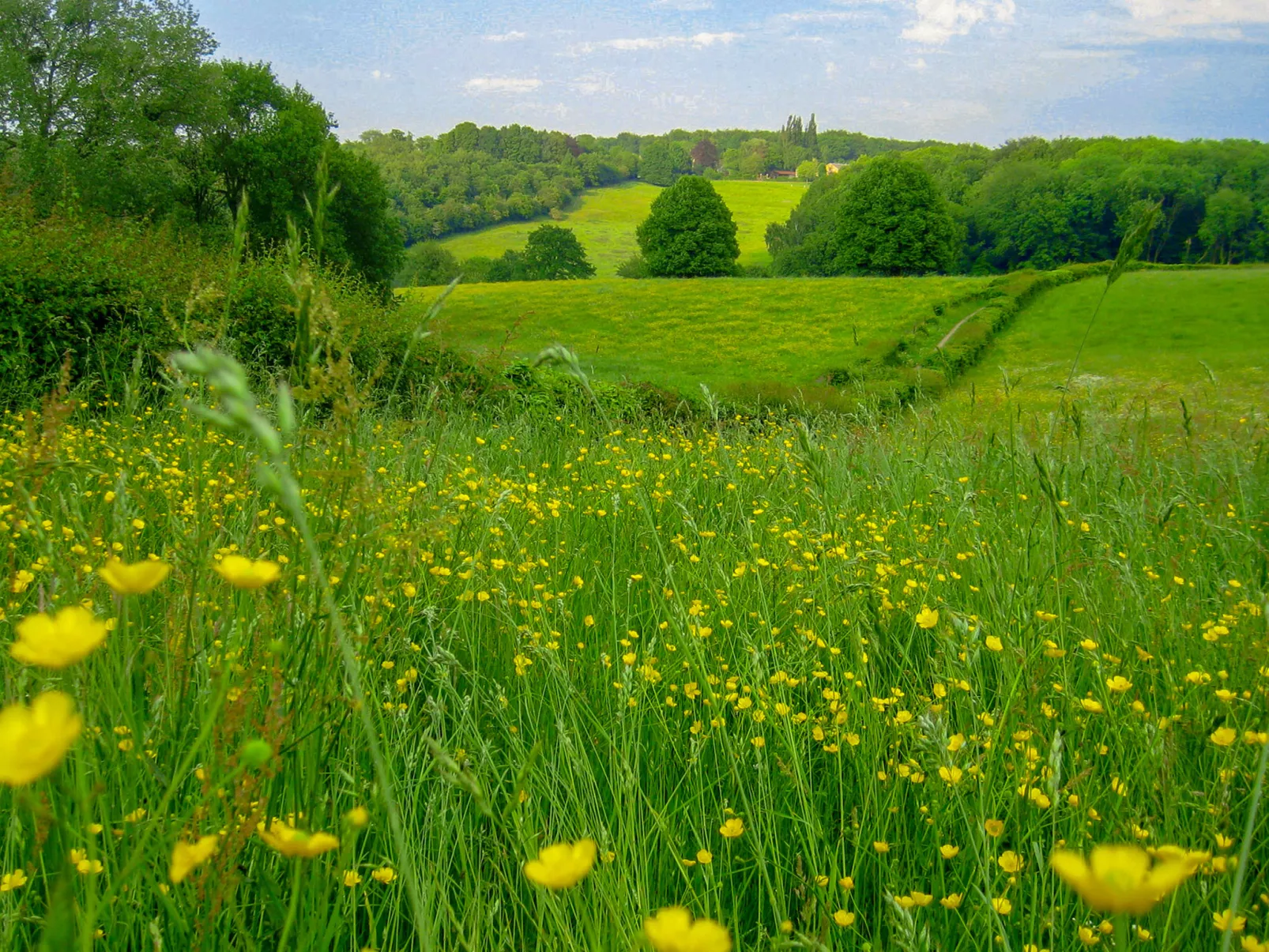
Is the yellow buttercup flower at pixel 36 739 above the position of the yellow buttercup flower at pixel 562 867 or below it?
above

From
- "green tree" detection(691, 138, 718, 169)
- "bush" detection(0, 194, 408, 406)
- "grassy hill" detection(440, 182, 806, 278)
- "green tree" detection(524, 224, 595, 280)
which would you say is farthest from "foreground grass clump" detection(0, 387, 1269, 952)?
"green tree" detection(691, 138, 718, 169)

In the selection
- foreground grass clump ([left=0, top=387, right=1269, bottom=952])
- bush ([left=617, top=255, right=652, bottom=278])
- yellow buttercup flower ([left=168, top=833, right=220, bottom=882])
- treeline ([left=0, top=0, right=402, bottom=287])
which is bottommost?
foreground grass clump ([left=0, top=387, right=1269, bottom=952])

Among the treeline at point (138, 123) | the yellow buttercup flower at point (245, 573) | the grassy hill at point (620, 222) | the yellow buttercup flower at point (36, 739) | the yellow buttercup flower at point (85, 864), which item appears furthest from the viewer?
the grassy hill at point (620, 222)

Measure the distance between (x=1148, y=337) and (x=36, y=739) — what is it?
32.1 meters

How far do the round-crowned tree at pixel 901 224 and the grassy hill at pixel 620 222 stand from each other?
12139mm

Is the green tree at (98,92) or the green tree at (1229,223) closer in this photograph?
the green tree at (98,92)

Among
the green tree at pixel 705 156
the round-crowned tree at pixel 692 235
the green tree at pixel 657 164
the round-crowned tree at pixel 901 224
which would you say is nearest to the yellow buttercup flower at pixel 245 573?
the round-crowned tree at pixel 901 224

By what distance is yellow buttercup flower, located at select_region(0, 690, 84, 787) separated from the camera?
0.45 metres

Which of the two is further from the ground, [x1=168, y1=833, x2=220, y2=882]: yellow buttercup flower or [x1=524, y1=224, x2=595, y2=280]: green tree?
[x1=524, y1=224, x2=595, y2=280]: green tree

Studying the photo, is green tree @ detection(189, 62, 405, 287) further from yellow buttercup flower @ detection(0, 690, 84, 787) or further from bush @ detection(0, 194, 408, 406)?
yellow buttercup flower @ detection(0, 690, 84, 787)

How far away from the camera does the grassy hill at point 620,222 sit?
6469 cm

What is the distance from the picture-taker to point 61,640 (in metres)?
0.58

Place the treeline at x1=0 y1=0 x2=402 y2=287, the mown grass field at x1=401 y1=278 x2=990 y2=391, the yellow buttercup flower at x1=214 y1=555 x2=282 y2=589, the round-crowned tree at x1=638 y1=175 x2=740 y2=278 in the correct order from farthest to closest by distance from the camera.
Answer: the round-crowned tree at x1=638 y1=175 x2=740 y2=278, the mown grass field at x1=401 y1=278 x2=990 y2=391, the treeline at x1=0 y1=0 x2=402 y2=287, the yellow buttercup flower at x1=214 y1=555 x2=282 y2=589

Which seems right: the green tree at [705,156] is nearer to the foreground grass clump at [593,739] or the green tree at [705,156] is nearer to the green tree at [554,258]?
the green tree at [554,258]
